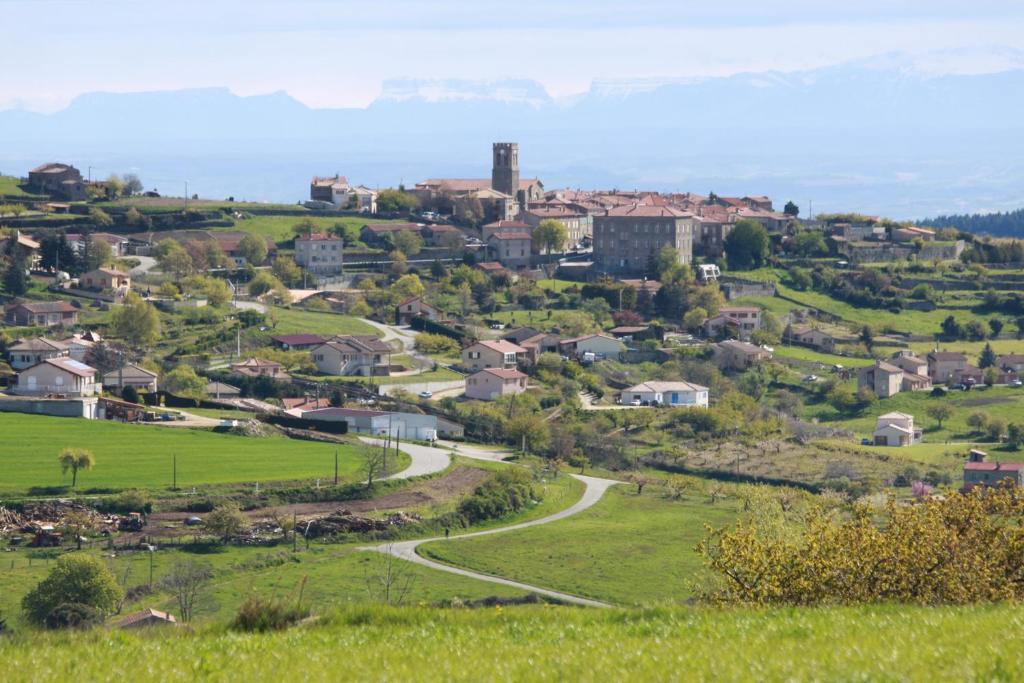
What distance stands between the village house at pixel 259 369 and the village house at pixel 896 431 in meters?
21.8

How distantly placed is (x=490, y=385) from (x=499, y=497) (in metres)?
18.3

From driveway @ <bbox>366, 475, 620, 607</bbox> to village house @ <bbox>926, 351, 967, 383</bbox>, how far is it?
2553 cm

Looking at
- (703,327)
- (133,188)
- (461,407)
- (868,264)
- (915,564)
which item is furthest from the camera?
(133,188)

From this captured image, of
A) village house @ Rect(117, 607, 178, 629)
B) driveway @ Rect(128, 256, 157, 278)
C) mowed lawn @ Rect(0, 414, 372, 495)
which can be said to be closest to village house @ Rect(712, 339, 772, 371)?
mowed lawn @ Rect(0, 414, 372, 495)

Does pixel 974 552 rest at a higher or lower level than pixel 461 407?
higher

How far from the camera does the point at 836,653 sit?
1340 cm

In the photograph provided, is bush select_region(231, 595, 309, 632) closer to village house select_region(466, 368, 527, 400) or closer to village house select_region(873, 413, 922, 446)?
village house select_region(873, 413, 922, 446)

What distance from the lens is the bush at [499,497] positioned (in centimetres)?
4391

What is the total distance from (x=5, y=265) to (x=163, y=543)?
37942mm

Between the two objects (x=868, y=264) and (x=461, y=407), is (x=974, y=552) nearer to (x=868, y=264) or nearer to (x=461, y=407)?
(x=461, y=407)

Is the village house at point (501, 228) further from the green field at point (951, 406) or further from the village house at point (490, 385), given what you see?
the green field at point (951, 406)

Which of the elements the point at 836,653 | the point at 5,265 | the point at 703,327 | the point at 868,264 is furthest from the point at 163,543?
the point at 868,264

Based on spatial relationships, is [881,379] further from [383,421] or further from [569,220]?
[569,220]

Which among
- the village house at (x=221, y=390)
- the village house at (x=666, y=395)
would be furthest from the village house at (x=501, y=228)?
the village house at (x=221, y=390)
